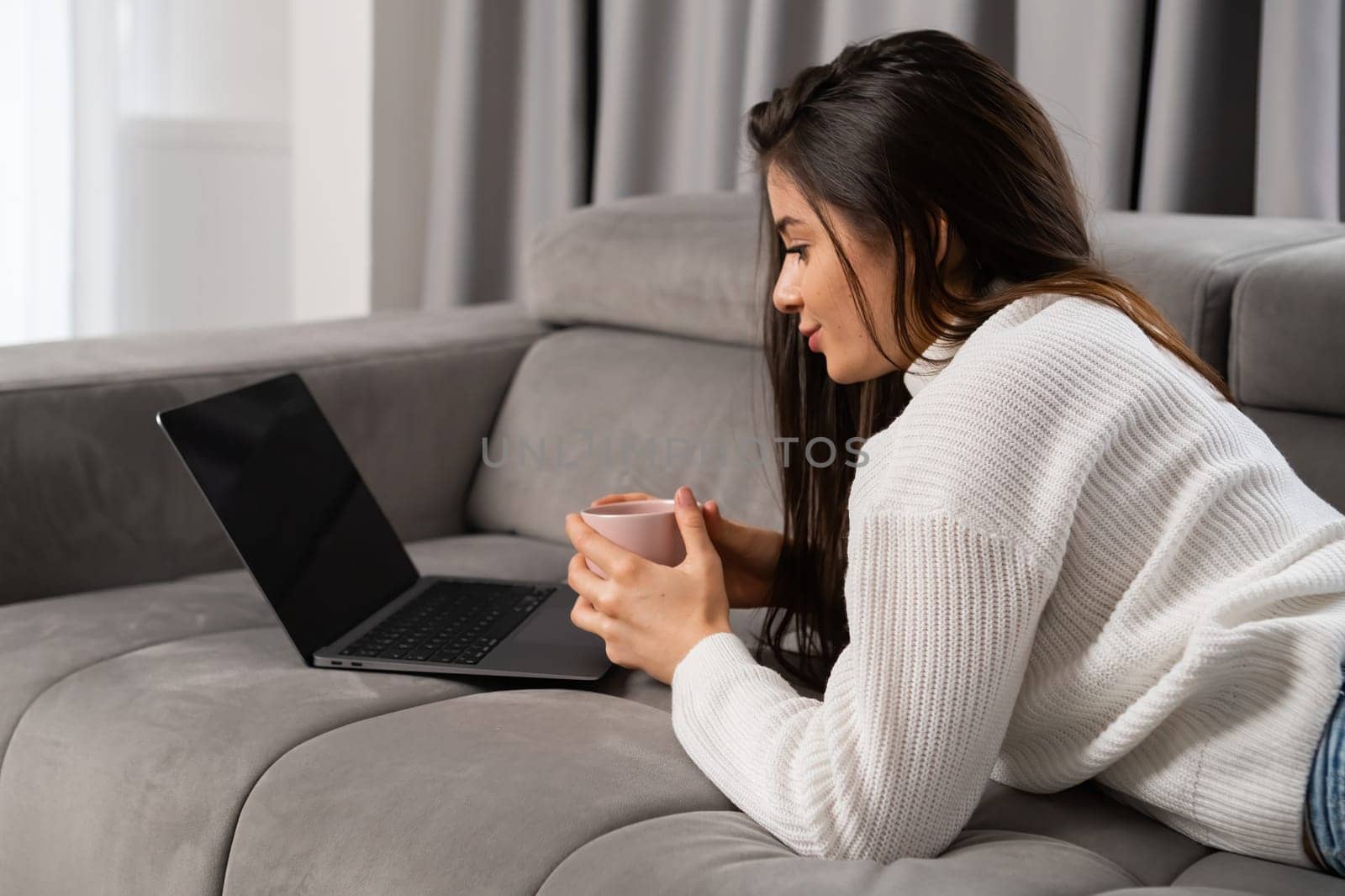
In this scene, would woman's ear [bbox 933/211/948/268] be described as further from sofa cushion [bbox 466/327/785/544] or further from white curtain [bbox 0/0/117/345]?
white curtain [bbox 0/0/117/345]

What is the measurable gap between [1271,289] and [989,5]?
948mm

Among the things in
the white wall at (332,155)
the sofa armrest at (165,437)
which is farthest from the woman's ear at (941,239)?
the white wall at (332,155)

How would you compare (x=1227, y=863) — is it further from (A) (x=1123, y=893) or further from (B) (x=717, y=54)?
(B) (x=717, y=54)

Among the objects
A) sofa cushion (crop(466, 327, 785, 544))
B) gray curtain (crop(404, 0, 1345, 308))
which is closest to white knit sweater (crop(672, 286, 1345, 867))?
sofa cushion (crop(466, 327, 785, 544))

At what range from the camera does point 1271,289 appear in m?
1.27

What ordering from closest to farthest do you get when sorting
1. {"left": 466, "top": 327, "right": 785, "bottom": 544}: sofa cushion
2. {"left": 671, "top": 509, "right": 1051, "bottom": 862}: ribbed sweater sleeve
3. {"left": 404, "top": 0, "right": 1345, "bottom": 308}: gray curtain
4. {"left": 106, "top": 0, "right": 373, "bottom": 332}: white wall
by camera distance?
{"left": 671, "top": 509, "right": 1051, "bottom": 862}: ribbed sweater sleeve → {"left": 466, "top": 327, "right": 785, "bottom": 544}: sofa cushion → {"left": 404, "top": 0, "right": 1345, "bottom": 308}: gray curtain → {"left": 106, "top": 0, "right": 373, "bottom": 332}: white wall

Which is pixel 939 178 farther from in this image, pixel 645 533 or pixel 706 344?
pixel 706 344

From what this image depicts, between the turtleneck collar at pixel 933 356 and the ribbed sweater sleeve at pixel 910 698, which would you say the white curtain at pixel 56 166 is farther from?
the ribbed sweater sleeve at pixel 910 698

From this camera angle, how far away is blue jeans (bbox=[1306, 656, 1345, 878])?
0.84m

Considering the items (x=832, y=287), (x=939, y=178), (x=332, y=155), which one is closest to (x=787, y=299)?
(x=832, y=287)

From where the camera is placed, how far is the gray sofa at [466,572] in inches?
34.9

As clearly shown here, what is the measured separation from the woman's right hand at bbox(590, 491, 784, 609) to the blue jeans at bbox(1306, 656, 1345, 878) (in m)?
0.53

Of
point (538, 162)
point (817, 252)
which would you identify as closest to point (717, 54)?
point (538, 162)

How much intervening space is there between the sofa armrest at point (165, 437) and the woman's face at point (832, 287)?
78 cm
